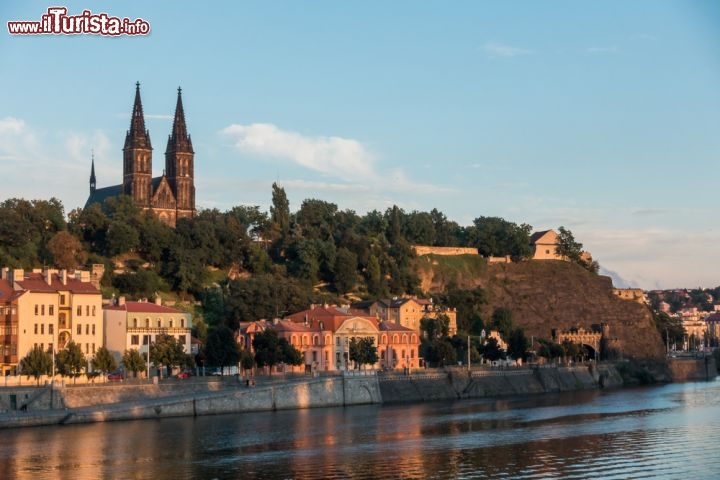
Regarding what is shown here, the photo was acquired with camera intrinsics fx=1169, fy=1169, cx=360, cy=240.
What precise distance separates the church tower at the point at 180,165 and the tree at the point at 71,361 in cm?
7266

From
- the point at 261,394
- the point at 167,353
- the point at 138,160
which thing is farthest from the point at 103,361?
the point at 138,160

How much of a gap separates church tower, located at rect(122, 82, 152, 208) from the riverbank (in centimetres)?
5926

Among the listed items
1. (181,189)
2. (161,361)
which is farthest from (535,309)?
(161,361)

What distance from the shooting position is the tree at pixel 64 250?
114 m

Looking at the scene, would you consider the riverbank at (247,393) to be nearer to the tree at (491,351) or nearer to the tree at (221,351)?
the tree at (221,351)

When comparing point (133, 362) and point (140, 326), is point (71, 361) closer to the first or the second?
point (133, 362)

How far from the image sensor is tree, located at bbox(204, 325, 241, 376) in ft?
297

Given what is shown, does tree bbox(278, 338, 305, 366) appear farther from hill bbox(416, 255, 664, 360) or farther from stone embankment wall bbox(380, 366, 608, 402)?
hill bbox(416, 255, 664, 360)

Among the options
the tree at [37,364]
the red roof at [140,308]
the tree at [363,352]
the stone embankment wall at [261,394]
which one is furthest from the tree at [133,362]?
the tree at [363,352]

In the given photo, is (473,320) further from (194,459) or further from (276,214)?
(194,459)

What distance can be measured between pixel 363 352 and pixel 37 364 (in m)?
35.0

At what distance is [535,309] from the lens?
155500mm

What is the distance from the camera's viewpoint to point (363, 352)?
10469cm

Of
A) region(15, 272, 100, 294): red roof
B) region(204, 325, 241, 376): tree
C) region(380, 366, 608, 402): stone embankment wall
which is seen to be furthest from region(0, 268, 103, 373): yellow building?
region(380, 366, 608, 402): stone embankment wall
